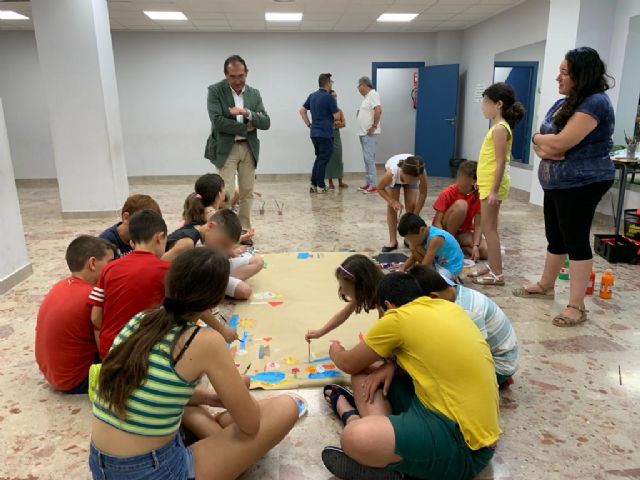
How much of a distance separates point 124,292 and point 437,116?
7.83 m

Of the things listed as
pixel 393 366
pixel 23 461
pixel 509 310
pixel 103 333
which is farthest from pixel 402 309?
pixel 509 310

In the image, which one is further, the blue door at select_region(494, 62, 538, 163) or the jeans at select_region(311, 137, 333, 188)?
the jeans at select_region(311, 137, 333, 188)

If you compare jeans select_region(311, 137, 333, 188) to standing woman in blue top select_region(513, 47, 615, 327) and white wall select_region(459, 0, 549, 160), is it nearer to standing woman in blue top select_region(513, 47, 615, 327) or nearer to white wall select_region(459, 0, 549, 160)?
white wall select_region(459, 0, 549, 160)

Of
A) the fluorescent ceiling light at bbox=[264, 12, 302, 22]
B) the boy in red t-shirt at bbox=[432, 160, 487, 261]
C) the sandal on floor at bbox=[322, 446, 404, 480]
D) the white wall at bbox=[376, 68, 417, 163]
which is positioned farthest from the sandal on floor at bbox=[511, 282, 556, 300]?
the white wall at bbox=[376, 68, 417, 163]

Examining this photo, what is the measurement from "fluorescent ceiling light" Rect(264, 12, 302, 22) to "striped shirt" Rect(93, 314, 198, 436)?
6706 millimetres

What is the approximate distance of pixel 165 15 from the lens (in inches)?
272

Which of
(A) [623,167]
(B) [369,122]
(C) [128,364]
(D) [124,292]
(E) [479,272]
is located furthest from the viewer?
(B) [369,122]

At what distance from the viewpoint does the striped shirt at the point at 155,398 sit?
3.99 feet

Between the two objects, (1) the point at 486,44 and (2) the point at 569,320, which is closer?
(2) the point at 569,320

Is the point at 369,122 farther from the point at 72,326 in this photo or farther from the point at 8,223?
the point at 72,326

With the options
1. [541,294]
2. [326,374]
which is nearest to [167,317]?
[326,374]

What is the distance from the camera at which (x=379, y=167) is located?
10078 millimetres

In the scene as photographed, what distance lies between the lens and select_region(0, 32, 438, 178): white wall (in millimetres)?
8117

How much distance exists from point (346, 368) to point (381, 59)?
7.82 meters
